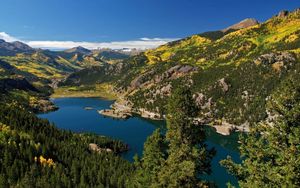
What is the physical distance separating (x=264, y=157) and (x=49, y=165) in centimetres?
15409

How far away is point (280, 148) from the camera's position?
107 feet

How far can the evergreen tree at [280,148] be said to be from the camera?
98.3 ft

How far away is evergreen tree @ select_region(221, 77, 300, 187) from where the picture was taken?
30.0 meters

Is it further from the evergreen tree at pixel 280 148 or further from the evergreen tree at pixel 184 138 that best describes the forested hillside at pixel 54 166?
the evergreen tree at pixel 280 148

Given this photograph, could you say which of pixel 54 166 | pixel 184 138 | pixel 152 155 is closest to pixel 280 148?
pixel 184 138

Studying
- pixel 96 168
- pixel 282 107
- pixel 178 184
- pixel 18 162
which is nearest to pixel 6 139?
pixel 18 162

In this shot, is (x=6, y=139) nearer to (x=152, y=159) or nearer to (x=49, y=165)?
(x=49, y=165)

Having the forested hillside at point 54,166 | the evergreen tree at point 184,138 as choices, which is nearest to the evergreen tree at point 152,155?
the evergreen tree at point 184,138

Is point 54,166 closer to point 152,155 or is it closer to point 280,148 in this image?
point 152,155

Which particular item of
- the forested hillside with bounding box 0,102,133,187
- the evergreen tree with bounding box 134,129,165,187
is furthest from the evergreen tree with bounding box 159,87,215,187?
the forested hillside with bounding box 0,102,133,187

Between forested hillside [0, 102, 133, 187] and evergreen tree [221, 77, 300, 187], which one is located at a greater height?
evergreen tree [221, 77, 300, 187]

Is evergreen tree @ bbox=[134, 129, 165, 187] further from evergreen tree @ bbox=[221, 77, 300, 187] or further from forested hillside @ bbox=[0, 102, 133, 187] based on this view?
forested hillside @ bbox=[0, 102, 133, 187]

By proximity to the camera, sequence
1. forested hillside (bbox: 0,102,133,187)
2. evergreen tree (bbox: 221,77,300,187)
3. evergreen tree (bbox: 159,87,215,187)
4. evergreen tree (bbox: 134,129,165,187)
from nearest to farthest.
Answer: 1. evergreen tree (bbox: 221,77,300,187)
2. evergreen tree (bbox: 159,87,215,187)
3. evergreen tree (bbox: 134,129,165,187)
4. forested hillside (bbox: 0,102,133,187)

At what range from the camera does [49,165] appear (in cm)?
17250
